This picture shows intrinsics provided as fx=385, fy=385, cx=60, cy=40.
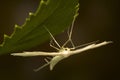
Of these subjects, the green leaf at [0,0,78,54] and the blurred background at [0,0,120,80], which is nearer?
the green leaf at [0,0,78,54]

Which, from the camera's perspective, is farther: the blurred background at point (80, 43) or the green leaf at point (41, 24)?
the blurred background at point (80, 43)

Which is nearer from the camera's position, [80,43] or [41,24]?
[41,24]

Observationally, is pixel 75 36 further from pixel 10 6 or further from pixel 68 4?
pixel 68 4

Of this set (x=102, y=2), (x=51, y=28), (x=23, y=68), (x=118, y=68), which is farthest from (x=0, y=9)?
(x=51, y=28)

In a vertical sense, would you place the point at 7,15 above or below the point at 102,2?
above

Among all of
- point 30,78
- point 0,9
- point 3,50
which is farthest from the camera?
point 30,78
